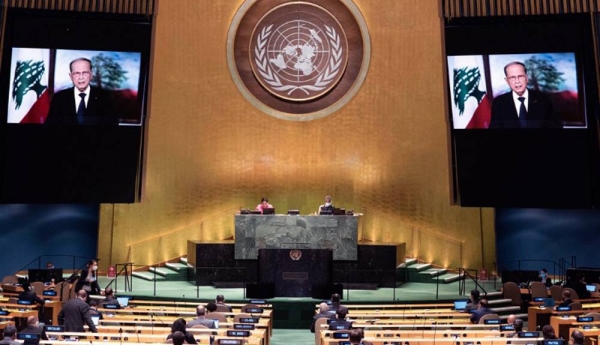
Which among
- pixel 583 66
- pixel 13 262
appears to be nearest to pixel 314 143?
pixel 583 66

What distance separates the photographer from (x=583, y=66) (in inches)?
676

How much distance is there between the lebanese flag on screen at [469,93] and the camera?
1755 cm

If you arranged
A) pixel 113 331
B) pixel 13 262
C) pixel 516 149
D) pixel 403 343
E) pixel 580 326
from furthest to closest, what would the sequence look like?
pixel 13 262
pixel 516 149
pixel 580 326
pixel 113 331
pixel 403 343

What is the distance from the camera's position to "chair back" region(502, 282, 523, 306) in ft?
49.8

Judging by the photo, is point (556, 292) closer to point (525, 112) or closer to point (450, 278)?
point (450, 278)

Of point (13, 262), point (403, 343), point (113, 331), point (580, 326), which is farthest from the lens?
point (13, 262)

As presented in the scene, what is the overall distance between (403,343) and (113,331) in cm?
373

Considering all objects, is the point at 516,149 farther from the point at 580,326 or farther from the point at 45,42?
the point at 45,42

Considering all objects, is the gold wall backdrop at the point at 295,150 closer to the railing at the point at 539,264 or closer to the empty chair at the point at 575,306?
the railing at the point at 539,264

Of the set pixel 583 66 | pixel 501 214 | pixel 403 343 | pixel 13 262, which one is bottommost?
pixel 403 343

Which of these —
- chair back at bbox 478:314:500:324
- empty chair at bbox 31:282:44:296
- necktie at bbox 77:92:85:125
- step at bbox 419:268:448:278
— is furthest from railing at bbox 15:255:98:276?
chair back at bbox 478:314:500:324

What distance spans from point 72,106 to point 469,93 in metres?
9.36

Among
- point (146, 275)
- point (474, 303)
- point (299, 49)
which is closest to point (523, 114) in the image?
point (299, 49)

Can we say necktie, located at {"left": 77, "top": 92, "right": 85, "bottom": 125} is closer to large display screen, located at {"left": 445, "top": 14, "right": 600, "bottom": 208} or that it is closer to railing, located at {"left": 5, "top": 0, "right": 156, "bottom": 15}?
railing, located at {"left": 5, "top": 0, "right": 156, "bottom": 15}
